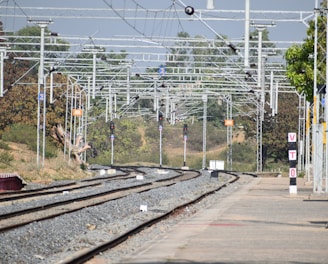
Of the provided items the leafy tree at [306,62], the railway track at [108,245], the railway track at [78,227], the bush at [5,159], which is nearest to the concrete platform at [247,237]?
the railway track at [108,245]

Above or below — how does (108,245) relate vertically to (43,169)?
above

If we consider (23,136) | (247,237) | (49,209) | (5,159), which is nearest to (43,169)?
(5,159)

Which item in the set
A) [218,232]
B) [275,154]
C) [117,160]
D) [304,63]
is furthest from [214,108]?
[218,232]

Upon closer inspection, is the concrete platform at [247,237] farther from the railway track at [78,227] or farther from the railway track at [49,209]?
the railway track at [49,209]

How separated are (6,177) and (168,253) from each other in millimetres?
27448

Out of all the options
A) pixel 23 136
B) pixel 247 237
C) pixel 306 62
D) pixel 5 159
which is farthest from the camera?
pixel 23 136

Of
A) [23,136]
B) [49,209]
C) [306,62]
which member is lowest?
[49,209]

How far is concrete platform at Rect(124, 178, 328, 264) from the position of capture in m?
17.5

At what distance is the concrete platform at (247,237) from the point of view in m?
17.5

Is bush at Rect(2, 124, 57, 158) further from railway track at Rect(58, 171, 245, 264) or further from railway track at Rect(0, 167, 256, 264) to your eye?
railway track at Rect(58, 171, 245, 264)

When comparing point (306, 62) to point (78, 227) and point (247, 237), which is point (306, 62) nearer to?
point (78, 227)

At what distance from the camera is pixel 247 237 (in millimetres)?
21609

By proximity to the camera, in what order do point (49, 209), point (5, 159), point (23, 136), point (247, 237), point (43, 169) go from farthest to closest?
1. point (23, 136)
2. point (5, 159)
3. point (43, 169)
4. point (49, 209)
5. point (247, 237)

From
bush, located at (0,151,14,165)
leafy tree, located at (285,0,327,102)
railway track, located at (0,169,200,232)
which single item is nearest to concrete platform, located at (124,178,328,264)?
railway track, located at (0,169,200,232)
